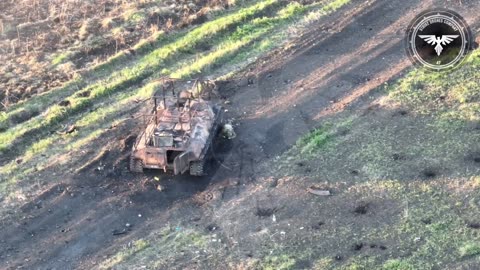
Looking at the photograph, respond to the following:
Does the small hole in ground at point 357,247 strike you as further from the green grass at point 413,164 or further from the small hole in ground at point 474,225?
the small hole in ground at point 474,225

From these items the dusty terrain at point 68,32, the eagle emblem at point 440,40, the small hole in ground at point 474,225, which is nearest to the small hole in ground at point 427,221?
the small hole in ground at point 474,225

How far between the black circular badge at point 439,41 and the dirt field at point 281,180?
0.55 m

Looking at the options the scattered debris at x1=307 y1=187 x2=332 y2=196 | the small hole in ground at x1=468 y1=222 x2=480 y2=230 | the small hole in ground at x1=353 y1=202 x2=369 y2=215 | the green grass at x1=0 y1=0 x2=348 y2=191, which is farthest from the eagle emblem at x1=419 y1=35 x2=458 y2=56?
the small hole in ground at x1=468 y1=222 x2=480 y2=230

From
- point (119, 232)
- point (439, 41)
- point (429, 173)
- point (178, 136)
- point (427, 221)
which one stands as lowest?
point (119, 232)

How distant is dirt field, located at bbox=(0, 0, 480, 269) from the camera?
60.6 ft

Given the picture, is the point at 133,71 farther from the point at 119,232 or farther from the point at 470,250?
→ the point at 470,250

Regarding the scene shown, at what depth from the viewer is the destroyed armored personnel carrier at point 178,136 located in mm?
20984

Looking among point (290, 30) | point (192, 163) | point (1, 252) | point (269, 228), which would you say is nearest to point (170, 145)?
point (192, 163)

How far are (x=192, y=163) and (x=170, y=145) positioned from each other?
2.71 ft

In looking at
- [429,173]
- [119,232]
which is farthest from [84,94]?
[429,173]

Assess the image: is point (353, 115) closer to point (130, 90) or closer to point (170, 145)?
point (170, 145)

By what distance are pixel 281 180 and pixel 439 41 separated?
30.0ft

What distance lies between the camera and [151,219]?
65.7ft

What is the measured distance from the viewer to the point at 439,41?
26.2m
